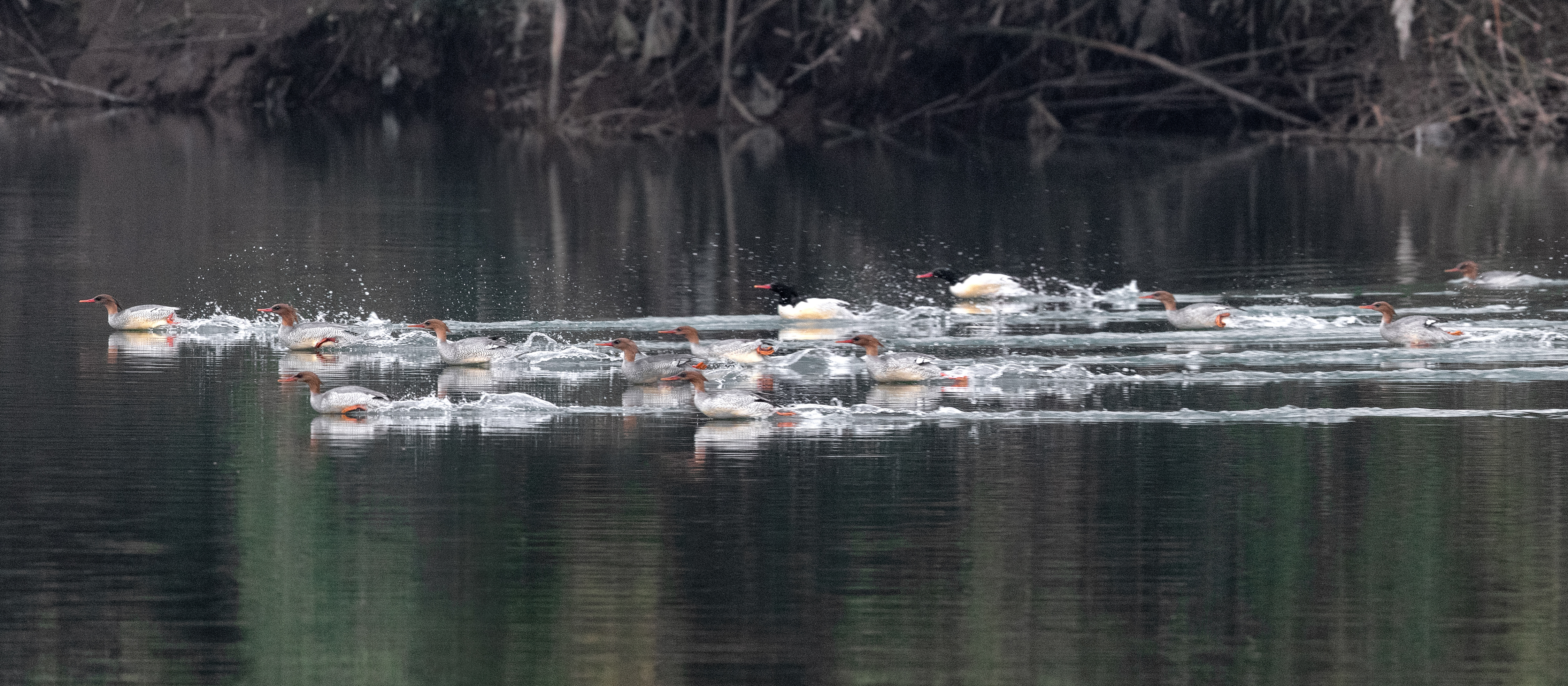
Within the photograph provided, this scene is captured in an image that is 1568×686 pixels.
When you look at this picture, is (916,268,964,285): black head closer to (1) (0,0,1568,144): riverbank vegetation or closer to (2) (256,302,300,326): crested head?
(2) (256,302,300,326): crested head

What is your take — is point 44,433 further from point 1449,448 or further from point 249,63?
point 249,63

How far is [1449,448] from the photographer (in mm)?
15344

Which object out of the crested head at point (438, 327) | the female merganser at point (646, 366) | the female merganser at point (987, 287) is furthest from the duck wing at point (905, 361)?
the female merganser at point (987, 287)

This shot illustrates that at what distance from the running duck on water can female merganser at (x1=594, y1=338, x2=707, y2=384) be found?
1382 mm

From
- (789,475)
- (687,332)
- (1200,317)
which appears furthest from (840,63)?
(789,475)

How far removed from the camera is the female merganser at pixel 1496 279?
83.7 feet

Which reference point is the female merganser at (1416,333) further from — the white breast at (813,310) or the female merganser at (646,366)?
the female merganser at (646,366)

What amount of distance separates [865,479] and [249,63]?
55247mm

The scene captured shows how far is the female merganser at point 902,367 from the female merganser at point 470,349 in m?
3.13

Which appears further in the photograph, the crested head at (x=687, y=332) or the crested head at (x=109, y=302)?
the crested head at (x=109, y=302)

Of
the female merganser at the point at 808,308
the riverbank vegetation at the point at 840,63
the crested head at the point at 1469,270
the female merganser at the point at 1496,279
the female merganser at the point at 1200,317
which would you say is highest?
the riverbank vegetation at the point at 840,63

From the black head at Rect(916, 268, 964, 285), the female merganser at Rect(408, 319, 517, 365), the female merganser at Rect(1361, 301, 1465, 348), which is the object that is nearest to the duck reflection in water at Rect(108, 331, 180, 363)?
the female merganser at Rect(408, 319, 517, 365)

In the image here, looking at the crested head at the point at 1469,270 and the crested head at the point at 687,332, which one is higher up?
the crested head at the point at 1469,270

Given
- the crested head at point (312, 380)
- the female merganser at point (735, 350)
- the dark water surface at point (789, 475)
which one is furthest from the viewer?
the female merganser at point (735, 350)
